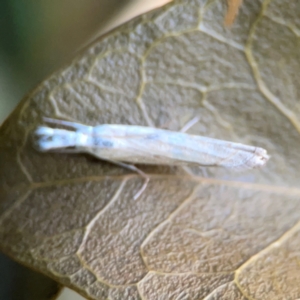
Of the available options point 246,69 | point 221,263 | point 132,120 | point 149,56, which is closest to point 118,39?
point 149,56

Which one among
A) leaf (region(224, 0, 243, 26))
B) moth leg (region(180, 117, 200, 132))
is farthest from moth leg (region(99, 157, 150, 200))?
leaf (region(224, 0, 243, 26))

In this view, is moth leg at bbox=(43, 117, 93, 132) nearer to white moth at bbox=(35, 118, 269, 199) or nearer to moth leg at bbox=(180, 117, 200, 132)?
white moth at bbox=(35, 118, 269, 199)

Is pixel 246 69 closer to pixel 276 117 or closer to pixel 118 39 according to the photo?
pixel 276 117

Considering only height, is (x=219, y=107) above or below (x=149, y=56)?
below

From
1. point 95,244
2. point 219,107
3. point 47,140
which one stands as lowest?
point 95,244
